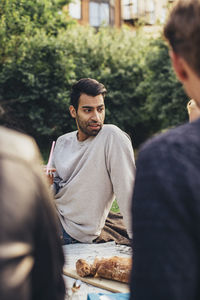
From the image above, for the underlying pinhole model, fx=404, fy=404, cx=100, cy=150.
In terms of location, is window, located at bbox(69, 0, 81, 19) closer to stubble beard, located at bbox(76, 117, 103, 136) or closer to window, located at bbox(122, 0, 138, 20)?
window, located at bbox(122, 0, 138, 20)

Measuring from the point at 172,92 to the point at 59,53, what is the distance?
461cm

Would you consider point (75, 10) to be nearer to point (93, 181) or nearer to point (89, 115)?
point (89, 115)

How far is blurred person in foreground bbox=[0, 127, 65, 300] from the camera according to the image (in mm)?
803

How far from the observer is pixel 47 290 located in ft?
3.18

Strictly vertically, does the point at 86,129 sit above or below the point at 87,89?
below

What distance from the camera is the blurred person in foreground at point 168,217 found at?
35.7 inches

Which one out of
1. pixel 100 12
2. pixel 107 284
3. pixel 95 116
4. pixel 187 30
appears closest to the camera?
pixel 187 30

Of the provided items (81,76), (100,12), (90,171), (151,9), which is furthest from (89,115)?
(151,9)

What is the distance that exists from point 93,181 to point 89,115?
628 millimetres

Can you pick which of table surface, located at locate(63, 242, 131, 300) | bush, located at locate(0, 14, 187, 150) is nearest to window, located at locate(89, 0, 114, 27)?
bush, located at locate(0, 14, 187, 150)

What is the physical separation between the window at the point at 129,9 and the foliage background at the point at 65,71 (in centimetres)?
1075

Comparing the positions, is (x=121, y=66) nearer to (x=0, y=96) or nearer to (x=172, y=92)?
(x=172, y=92)

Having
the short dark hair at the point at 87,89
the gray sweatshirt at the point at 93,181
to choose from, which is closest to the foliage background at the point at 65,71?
the short dark hair at the point at 87,89

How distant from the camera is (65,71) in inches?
597
